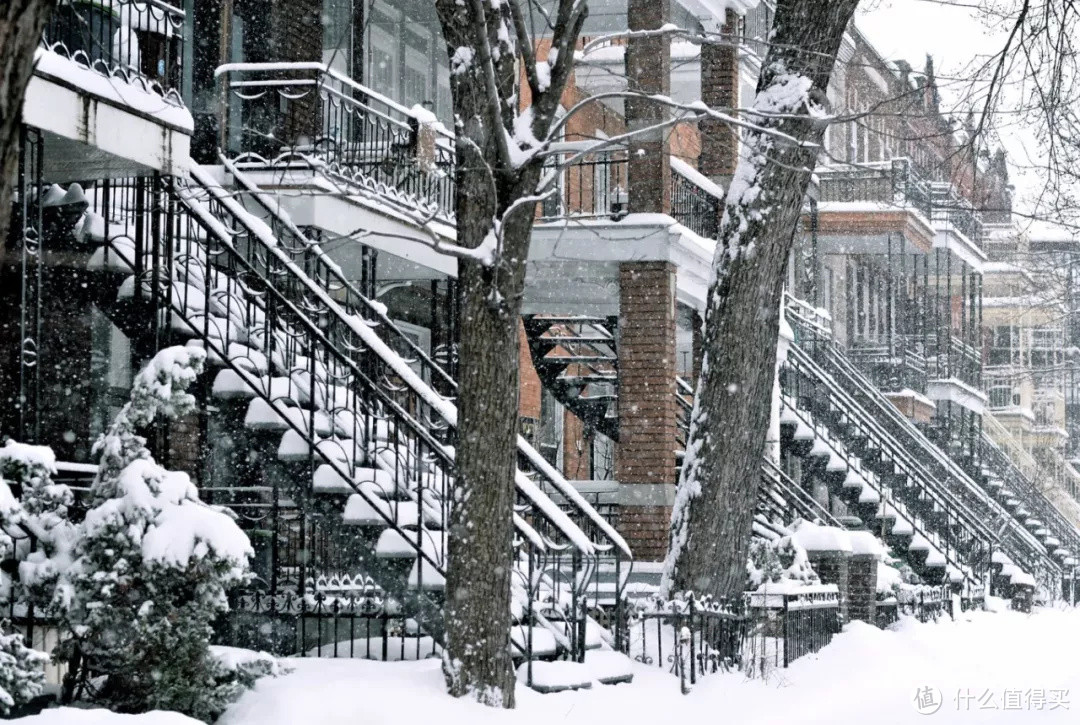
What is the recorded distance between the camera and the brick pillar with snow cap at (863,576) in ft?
57.0

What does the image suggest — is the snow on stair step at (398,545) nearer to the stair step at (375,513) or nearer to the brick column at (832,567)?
the stair step at (375,513)

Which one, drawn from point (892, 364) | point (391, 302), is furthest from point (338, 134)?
point (892, 364)

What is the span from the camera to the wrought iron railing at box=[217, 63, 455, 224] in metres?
15.8

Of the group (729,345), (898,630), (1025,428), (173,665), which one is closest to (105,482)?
(173,665)

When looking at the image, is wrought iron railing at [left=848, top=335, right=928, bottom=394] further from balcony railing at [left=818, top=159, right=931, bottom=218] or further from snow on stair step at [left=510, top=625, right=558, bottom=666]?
snow on stair step at [left=510, top=625, right=558, bottom=666]

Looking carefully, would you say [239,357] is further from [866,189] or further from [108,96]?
[866,189]

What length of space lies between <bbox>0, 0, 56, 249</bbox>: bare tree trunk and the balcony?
524 cm

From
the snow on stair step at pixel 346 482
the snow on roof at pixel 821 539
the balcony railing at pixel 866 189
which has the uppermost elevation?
the balcony railing at pixel 866 189

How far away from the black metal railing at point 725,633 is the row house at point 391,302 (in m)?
0.61

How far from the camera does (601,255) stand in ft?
61.6

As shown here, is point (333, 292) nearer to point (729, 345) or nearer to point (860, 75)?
point (729, 345)

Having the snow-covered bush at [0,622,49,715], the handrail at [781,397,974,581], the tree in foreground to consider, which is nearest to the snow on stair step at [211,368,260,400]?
the tree in foreground

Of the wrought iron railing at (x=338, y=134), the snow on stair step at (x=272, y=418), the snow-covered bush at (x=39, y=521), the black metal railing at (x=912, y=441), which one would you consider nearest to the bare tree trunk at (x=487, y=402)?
the snow on stair step at (x=272, y=418)

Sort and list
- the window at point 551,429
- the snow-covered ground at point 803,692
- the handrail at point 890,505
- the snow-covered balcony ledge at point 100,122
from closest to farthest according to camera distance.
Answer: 1. the snow-covered ground at point 803,692
2. the snow-covered balcony ledge at point 100,122
3. the handrail at point 890,505
4. the window at point 551,429
